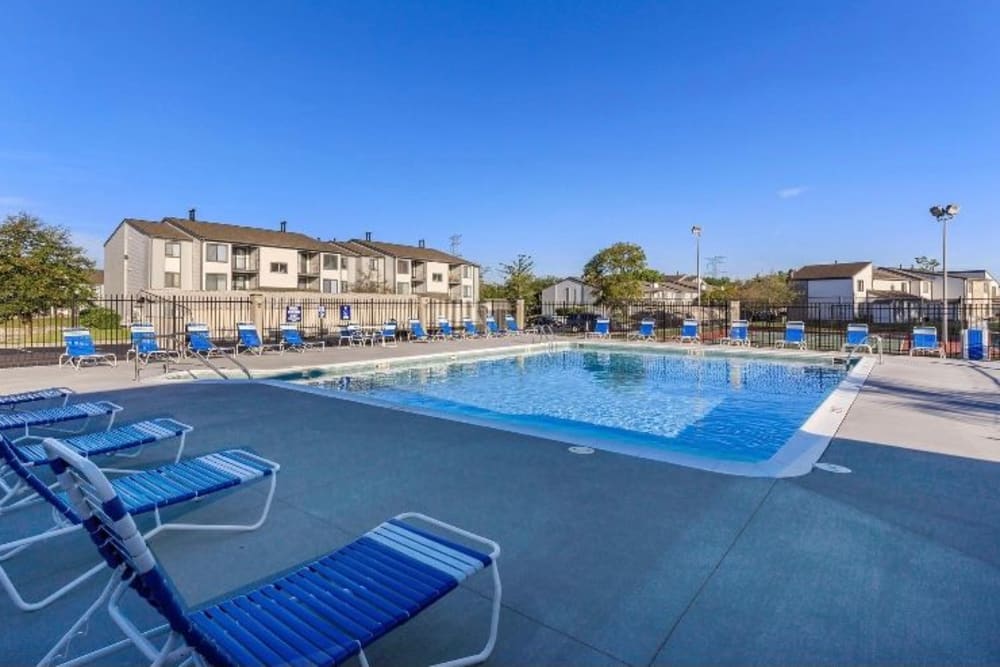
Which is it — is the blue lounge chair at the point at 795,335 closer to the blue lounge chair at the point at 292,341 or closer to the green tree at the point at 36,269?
the blue lounge chair at the point at 292,341

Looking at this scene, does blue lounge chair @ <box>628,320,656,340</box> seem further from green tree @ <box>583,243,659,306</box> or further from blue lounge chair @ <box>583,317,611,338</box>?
green tree @ <box>583,243,659,306</box>

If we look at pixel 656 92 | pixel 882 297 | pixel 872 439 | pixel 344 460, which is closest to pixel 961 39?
pixel 656 92

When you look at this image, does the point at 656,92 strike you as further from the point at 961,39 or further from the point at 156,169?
the point at 156,169

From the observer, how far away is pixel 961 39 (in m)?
12.7

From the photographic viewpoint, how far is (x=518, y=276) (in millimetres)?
51344

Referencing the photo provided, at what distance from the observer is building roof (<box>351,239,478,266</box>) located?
5044 cm

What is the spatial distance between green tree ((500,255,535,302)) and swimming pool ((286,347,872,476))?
33.7 meters

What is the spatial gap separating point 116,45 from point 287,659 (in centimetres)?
1813

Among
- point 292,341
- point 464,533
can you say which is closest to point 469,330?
point 292,341

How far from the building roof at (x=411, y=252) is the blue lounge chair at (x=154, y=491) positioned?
4715 cm

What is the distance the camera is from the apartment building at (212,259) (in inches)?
1454

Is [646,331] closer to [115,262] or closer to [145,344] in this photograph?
[145,344]

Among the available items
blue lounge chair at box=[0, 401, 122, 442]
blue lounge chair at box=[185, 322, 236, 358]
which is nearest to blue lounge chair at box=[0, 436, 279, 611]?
blue lounge chair at box=[0, 401, 122, 442]

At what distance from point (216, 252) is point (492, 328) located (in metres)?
25.5
